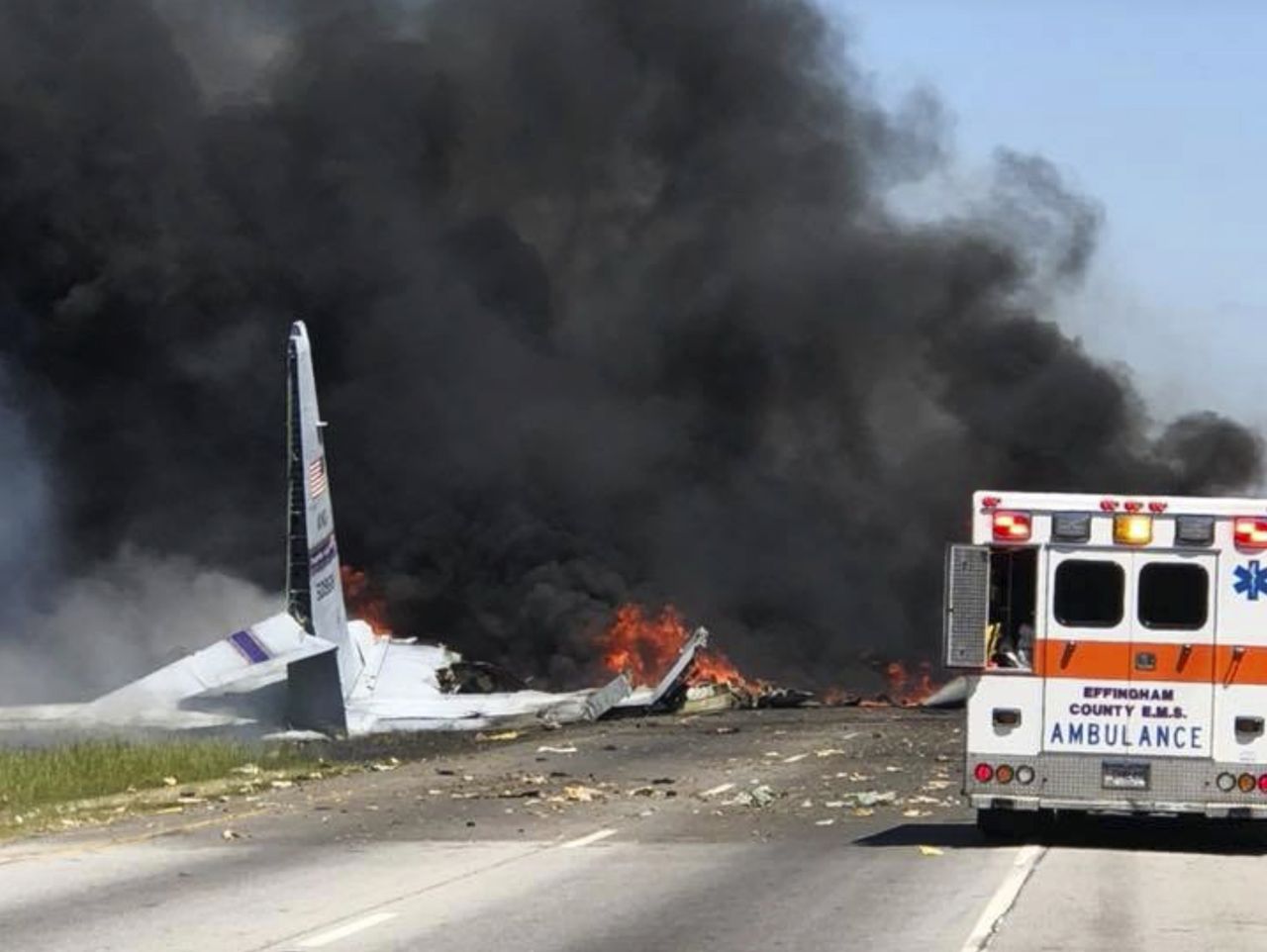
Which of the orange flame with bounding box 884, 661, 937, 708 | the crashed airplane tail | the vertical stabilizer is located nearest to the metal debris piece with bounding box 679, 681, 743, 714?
the crashed airplane tail

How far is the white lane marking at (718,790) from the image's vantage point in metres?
26.2

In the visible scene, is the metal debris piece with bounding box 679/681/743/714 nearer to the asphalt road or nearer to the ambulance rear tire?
the asphalt road

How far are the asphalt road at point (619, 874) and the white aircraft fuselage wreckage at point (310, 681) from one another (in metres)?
6.56

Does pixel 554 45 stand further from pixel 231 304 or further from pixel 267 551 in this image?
pixel 267 551

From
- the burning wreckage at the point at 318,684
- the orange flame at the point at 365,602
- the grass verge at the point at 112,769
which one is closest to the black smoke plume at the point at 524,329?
the orange flame at the point at 365,602

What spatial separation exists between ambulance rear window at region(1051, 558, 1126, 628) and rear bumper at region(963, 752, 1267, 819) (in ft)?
3.58

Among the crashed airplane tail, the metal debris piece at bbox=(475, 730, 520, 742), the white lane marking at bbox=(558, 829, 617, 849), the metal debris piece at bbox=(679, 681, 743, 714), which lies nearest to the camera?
the white lane marking at bbox=(558, 829, 617, 849)

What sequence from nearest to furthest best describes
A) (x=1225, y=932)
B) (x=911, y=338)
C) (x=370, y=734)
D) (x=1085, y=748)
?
(x=1225, y=932), (x=1085, y=748), (x=370, y=734), (x=911, y=338)

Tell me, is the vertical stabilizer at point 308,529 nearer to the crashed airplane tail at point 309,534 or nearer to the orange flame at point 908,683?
the crashed airplane tail at point 309,534

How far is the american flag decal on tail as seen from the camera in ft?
135

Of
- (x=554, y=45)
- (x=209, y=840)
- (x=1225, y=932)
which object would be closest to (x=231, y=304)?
(x=554, y=45)

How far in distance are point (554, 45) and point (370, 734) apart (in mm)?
39016

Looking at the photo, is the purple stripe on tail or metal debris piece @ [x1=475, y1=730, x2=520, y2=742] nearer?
the purple stripe on tail

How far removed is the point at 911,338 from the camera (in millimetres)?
71438
